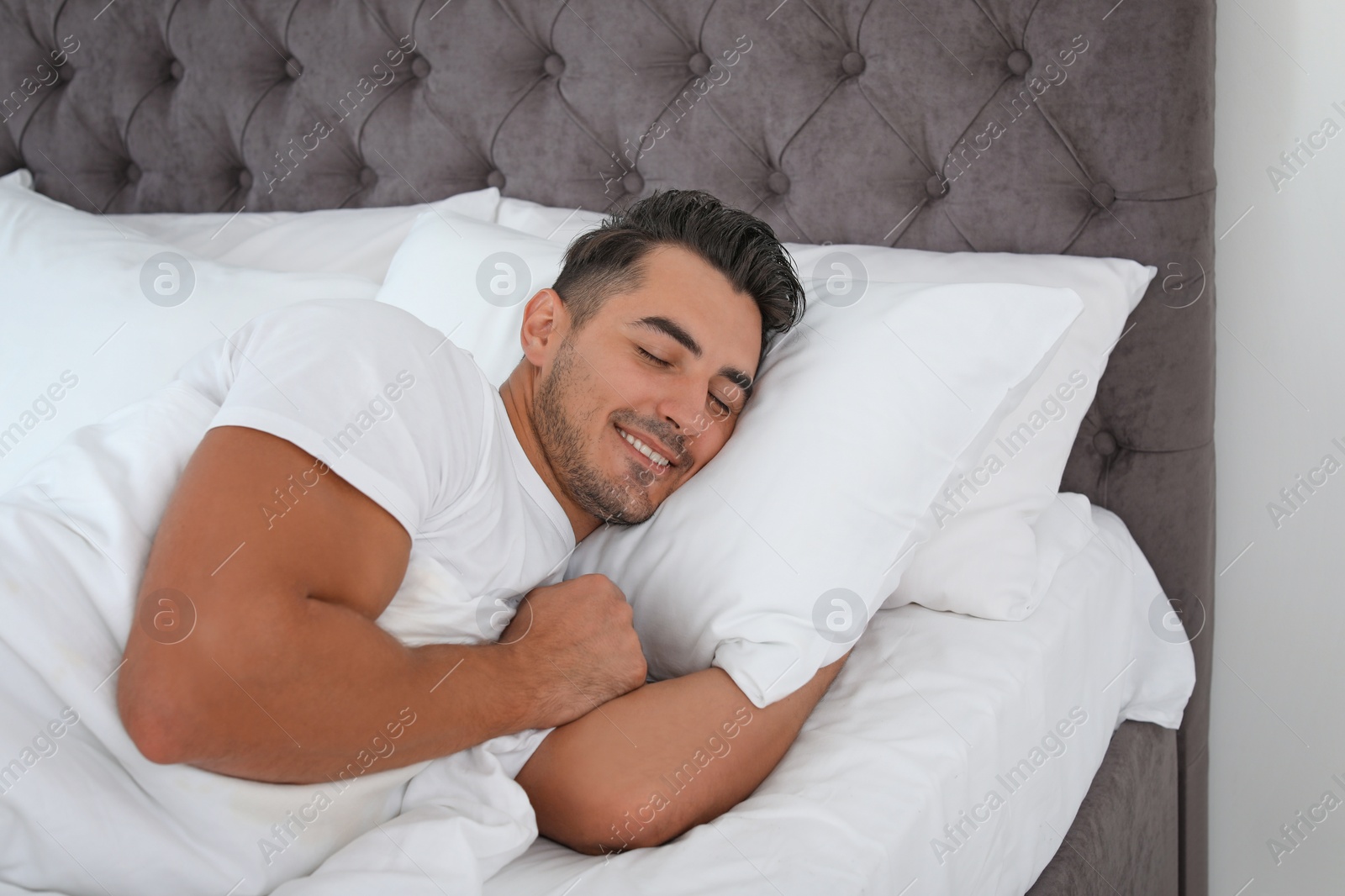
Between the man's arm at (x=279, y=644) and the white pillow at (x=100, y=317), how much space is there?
71cm

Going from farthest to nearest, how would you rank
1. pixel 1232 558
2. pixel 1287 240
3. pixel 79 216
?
pixel 79 216, pixel 1232 558, pixel 1287 240

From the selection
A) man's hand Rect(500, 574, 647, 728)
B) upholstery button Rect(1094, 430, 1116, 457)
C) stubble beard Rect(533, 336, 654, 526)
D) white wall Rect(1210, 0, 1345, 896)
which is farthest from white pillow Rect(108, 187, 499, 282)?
white wall Rect(1210, 0, 1345, 896)

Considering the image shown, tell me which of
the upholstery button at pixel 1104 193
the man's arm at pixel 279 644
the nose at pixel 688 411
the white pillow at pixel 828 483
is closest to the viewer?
the man's arm at pixel 279 644

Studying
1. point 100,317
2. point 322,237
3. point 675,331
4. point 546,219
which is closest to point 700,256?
point 675,331

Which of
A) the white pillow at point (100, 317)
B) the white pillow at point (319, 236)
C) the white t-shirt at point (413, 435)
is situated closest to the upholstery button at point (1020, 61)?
the white pillow at point (319, 236)

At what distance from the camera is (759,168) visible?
161 cm

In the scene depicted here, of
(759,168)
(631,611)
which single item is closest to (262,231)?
(759,168)

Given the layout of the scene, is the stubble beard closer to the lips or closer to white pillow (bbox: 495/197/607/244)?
the lips

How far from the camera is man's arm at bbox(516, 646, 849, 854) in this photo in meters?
0.94

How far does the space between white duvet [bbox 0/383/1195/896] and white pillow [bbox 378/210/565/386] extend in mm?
494

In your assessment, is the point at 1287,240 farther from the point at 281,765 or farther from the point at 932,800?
the point at 281,765

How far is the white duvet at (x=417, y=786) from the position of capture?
786 mm

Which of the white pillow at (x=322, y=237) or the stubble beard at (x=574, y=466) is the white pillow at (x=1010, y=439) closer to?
the stubble beard at (x=574, y=466)

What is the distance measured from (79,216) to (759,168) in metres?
1.21
